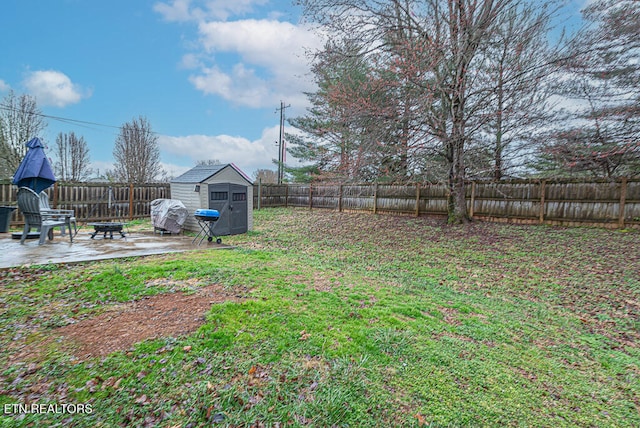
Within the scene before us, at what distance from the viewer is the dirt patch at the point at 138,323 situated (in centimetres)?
250

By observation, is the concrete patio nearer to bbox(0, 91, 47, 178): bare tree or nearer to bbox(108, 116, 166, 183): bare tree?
bbox(0, 91, 47, 178): bare tree

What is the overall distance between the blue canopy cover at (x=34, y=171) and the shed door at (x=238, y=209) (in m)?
4.12

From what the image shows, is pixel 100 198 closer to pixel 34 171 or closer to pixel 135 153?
pixel 34 171

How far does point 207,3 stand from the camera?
7406 millimetres

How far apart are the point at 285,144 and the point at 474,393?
20.9 m

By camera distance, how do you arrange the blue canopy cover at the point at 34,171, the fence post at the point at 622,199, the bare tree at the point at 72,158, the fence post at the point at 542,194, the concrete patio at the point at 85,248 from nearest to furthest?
the concrete patio at the point at 85,248, the blue canopy cover at the point at 34,171, the fence post at the point at 622,199, the fence post at the point at 542,194, the bare tree at the point at 72,158

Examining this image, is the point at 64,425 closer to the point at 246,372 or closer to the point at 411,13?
the point at 246,372

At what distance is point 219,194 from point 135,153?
13148 millimetres

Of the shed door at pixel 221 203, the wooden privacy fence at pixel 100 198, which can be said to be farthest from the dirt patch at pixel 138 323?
the wooden privacy fence at pixel 100 198

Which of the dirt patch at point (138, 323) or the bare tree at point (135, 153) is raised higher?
the bare tree at point (135, 153)

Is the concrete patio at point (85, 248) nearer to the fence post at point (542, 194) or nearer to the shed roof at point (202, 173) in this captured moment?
the shed roof at point (202, 173)

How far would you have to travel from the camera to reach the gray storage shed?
852 centimetres

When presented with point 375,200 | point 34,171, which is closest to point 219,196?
point 34,171

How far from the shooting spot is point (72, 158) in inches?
690
